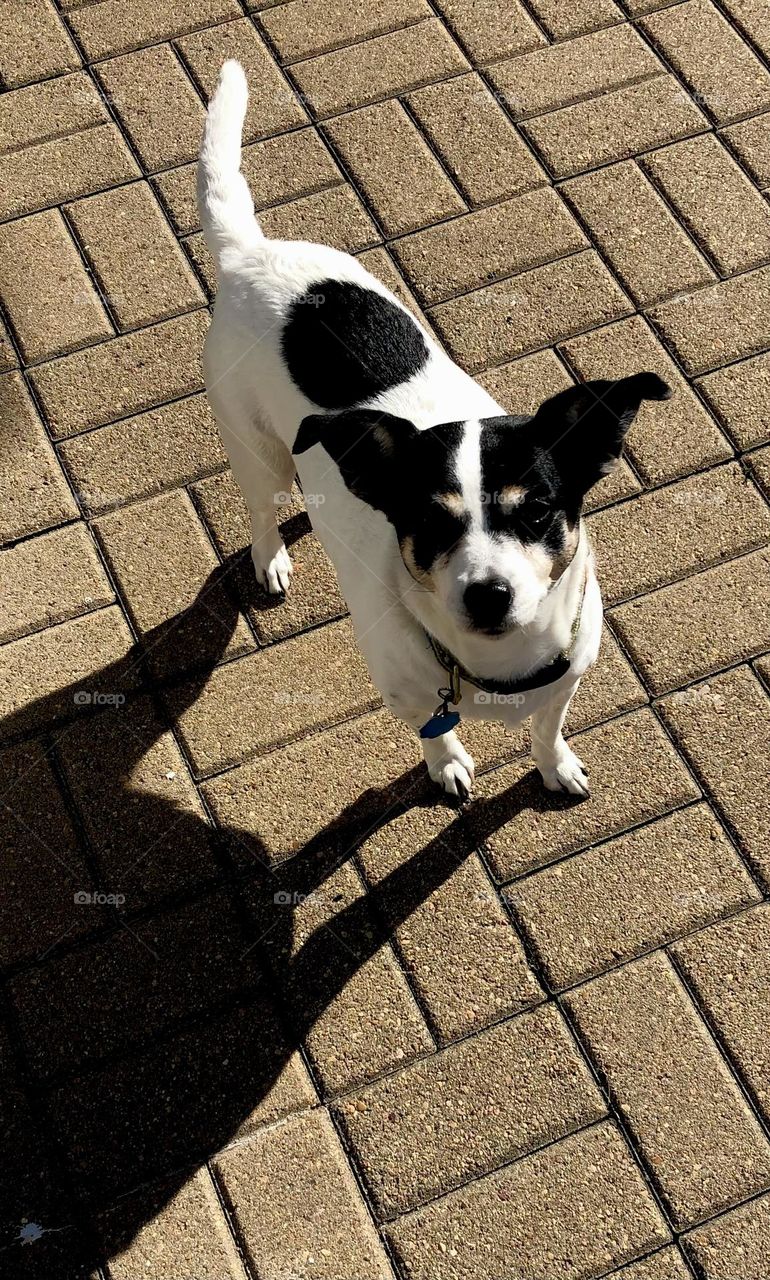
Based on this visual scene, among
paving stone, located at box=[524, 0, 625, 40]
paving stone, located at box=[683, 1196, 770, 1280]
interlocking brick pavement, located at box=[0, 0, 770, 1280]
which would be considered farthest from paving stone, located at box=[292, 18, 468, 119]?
paving stone, located at box=[683, 1196, 770, 1280]

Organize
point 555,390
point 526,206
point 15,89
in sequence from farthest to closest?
point 15,89, point 526,206, point 555,390

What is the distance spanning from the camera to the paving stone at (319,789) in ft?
12.4

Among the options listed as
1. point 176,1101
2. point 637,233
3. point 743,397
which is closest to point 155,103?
point 637,233

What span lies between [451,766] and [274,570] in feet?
3.19

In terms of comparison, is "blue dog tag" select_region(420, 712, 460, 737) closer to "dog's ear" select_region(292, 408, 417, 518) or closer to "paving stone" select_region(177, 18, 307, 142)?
"dog's ear" select_region(292, 408, 417, 518)

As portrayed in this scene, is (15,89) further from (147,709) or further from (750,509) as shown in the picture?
(750,509)

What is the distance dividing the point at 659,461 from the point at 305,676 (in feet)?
4.94

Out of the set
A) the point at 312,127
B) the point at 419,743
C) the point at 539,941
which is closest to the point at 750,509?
the point at 419,743

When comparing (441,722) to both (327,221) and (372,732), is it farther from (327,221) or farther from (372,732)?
(327,221)

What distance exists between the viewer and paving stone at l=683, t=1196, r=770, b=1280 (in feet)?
10.2

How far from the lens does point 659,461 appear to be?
4207 millimetres

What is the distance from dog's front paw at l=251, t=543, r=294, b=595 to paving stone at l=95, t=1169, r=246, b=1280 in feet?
6.20

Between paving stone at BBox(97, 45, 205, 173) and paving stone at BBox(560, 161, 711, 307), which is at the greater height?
paving stone at BBox(97, 45, 205, 173)

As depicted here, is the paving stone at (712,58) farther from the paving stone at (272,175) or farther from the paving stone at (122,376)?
the paving stone at (122,376)
